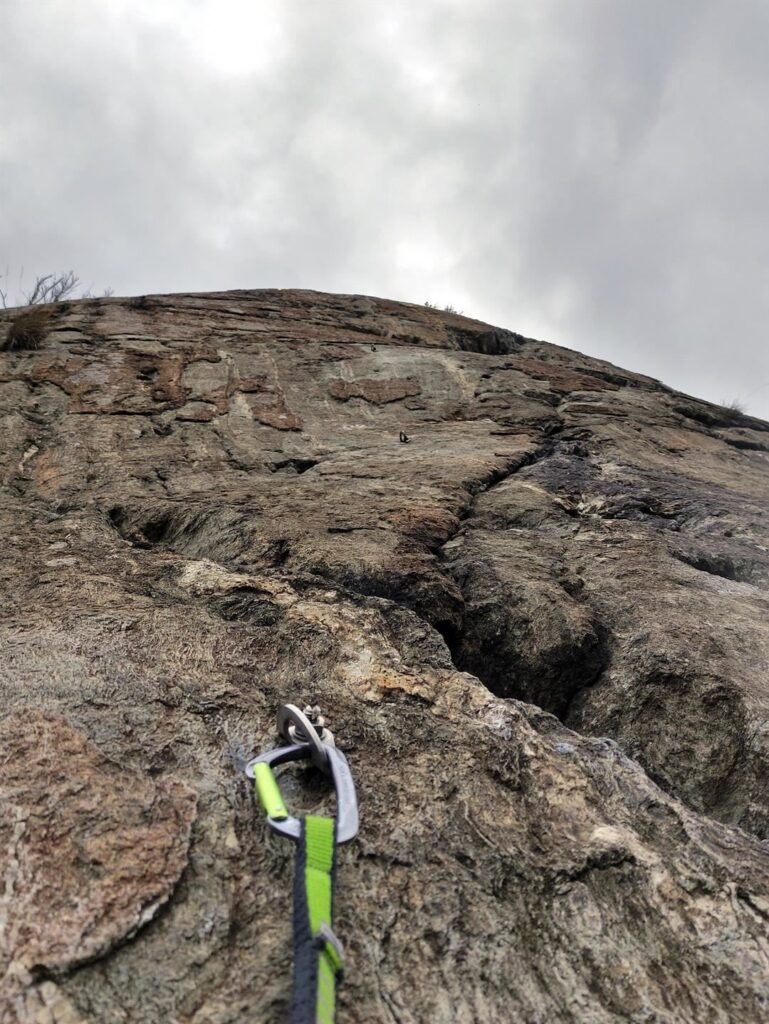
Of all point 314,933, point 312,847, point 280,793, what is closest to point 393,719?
point 280,793

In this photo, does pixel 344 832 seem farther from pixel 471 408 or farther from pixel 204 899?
pixel 471 408

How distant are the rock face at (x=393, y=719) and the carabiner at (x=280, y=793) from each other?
0.12 meters

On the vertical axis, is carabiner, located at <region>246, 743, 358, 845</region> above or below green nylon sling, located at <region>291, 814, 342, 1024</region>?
above

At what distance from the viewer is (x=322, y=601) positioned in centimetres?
327

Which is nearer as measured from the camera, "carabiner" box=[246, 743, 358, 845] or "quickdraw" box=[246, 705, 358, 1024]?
"quickdraw" box=[246, 705, 358, 1024]

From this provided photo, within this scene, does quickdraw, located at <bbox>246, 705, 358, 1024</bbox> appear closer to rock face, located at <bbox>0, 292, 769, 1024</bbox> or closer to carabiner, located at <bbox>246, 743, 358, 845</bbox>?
carabiner, located at <bbox>246, 743, 358, 845</bbox>

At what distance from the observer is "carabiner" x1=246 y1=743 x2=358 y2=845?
1.76 metres

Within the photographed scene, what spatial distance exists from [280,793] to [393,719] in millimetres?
621

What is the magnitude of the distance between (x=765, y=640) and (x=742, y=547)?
1.45 meters

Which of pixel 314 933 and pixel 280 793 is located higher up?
pixel 280 793

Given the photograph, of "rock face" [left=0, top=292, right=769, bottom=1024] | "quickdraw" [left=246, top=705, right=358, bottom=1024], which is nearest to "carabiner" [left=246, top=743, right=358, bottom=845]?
"quickdraw" [left=246, top=705, right=358, bottom=1024]

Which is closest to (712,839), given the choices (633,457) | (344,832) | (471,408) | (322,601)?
(344,832)

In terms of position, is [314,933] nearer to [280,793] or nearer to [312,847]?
[312,847]

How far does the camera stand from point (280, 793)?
197 centimetres
